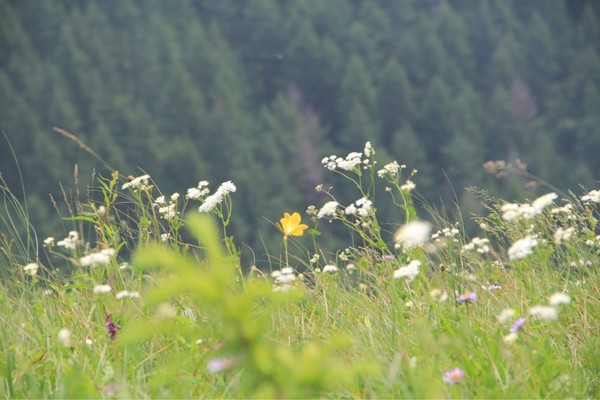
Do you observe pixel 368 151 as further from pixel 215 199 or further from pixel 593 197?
Answer: pixel 593 197

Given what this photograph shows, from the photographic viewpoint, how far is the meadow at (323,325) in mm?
1334

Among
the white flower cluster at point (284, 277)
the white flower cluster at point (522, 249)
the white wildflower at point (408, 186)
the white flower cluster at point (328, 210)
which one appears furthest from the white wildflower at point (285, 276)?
the white flower cluster at point (522, 249)

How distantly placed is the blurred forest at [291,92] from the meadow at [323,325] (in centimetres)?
4208

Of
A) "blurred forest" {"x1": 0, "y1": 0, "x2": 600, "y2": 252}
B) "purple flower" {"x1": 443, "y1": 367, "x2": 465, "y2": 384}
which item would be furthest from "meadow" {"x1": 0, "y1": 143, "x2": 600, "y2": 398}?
"blurred forest" {"x1": 0, "y1": 0, "x2": 600, "y2": 252}

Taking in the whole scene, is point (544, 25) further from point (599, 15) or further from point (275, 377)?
point (275, 377)

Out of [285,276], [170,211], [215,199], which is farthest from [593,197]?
[170,211]

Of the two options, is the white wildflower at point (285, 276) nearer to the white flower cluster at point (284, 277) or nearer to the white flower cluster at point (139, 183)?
the white flower cluster at point (284, 277)

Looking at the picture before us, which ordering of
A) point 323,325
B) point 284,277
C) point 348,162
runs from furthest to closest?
point 348,162 → point 323,325 → point 284,277

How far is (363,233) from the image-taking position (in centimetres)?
262

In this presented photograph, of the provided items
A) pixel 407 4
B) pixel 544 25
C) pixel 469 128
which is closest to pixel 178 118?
pixel 469 128

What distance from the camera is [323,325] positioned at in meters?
2.27

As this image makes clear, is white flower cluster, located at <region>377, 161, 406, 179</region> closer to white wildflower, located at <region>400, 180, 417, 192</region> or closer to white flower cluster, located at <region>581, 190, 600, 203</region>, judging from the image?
white wildflower, located at <region>400, 180, 417, 192</region>

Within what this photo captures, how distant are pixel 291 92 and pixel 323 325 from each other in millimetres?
72625

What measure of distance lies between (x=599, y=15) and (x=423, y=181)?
3089 cm
